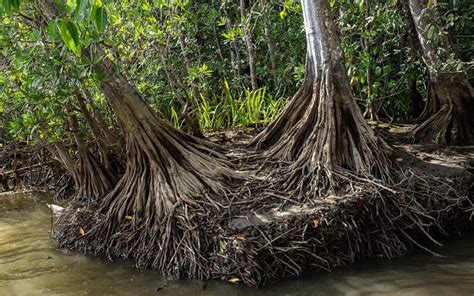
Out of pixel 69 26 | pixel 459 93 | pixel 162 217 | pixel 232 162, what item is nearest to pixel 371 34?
pixel 459 93

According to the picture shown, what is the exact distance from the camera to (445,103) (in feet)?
23.4

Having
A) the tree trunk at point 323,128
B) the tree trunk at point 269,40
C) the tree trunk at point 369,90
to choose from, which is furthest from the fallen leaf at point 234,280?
the tree trunk at point 269,40

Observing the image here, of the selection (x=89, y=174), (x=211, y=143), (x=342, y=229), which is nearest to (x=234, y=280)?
(x=342, y=229)

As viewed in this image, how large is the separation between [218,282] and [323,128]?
2.07 m

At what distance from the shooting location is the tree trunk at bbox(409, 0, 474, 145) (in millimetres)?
6980

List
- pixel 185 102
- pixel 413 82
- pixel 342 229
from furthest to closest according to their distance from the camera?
pixel 413 82 < pixel 185 102 < pixel 342 229

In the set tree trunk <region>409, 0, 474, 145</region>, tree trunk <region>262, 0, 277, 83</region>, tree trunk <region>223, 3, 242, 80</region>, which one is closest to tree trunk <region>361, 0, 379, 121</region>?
tree trunk <region>409, 0, 474, 145</region>

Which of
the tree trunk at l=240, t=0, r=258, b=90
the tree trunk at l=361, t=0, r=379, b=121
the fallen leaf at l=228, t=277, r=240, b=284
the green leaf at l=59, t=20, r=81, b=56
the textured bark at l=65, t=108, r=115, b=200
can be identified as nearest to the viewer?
the green leaf at l=59, t=20, r=81, b=56

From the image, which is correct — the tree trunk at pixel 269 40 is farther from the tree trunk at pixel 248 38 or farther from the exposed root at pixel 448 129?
the exposed root at pixel 448 129

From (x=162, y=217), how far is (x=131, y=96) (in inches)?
54.7

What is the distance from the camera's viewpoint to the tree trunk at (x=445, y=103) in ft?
22.9

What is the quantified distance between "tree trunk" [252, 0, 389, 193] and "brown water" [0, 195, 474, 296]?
3.17 feet

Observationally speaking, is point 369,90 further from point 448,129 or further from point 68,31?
point 68,31

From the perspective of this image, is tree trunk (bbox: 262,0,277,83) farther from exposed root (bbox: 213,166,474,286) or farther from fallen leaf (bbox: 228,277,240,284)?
fallen leaf (bbox: 228,277,240,284)
